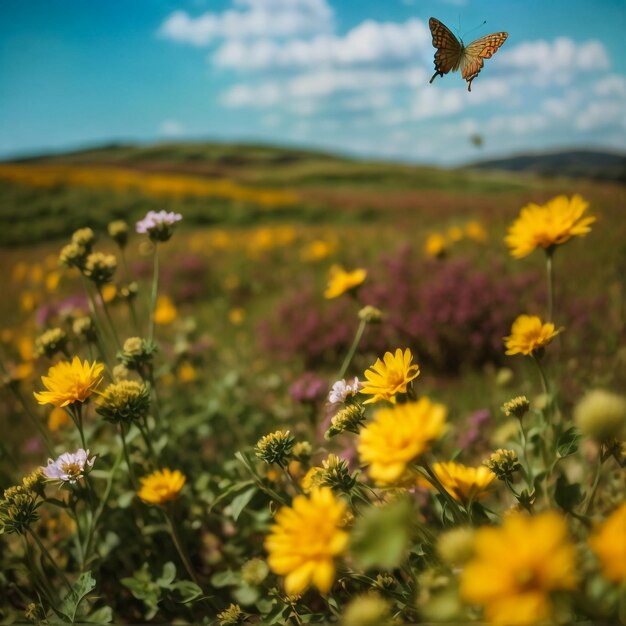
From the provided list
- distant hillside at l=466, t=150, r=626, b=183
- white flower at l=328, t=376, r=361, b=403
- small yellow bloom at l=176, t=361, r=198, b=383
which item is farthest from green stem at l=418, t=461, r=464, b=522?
distant hillside at l=466, t=150, r=626, b=183

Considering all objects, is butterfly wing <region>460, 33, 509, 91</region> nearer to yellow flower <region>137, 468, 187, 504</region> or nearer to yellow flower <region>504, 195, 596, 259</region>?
yellow flower <region>504, 195, 596, 259</region>

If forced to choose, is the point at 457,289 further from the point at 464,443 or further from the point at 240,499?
the point at 240,499

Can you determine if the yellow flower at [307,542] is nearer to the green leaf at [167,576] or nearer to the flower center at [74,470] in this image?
the flower center at [74,470]

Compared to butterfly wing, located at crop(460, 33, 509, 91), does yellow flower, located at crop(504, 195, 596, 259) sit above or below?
below

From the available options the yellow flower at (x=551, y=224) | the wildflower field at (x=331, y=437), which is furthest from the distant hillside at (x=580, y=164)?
the yellow flower at (x=551, y=224)

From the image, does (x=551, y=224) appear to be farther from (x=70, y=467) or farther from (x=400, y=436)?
(x=70, y=467)
